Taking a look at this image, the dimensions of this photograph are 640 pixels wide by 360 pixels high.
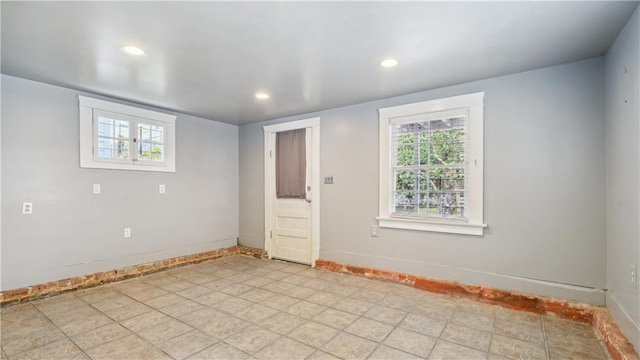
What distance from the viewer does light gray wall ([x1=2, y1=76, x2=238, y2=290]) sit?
316 cm

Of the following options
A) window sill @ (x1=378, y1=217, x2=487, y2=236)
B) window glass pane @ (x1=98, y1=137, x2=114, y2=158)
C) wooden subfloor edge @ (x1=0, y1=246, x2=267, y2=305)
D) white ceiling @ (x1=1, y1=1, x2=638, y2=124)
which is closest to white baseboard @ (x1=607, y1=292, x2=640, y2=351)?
window sill @ (x1=378, y1=217, x2=487, y2=236)

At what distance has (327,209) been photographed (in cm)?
448

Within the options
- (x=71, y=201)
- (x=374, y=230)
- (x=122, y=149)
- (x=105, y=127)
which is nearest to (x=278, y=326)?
(x=374, y=230)

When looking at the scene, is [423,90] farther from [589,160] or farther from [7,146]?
[7,146]

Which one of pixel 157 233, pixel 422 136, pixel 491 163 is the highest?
pixel 422 136

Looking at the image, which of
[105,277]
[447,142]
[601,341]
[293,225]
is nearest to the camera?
[601,341]

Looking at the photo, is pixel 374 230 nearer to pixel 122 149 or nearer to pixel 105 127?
pixel 122 149

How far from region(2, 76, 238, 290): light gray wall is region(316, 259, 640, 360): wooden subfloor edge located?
289 cm

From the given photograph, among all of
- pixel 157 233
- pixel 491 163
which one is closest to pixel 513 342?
pixel 491 163

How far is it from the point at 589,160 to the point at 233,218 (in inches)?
198

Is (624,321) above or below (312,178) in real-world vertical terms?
below

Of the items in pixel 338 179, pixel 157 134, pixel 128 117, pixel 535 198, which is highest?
pixel 128 117

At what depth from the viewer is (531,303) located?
2930 millimetres

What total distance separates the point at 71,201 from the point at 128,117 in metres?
1.29
